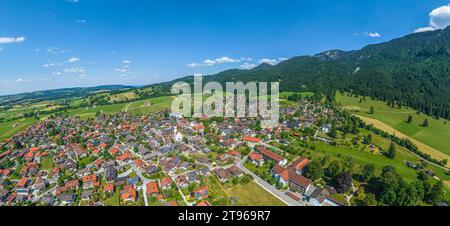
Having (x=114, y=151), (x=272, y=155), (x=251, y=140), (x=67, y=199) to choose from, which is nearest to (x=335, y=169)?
(x=272, y=155)

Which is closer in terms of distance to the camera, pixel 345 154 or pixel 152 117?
pixel 345 154

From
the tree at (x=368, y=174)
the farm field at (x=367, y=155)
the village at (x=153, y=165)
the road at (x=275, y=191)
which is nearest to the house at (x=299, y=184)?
the village at (x=153, y=165)

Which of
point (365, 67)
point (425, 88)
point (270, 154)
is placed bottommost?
point (270, 154)

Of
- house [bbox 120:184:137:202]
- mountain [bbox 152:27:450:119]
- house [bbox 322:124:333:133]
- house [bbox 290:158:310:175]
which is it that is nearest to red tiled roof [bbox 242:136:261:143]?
house [bbox 290:158:310:175]

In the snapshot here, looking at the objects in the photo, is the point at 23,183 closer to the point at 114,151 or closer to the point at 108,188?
the point at 114,151

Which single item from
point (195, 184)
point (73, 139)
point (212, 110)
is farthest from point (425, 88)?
point (73, 139)

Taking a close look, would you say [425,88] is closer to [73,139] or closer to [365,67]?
[365,67]

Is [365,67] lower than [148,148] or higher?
higher
